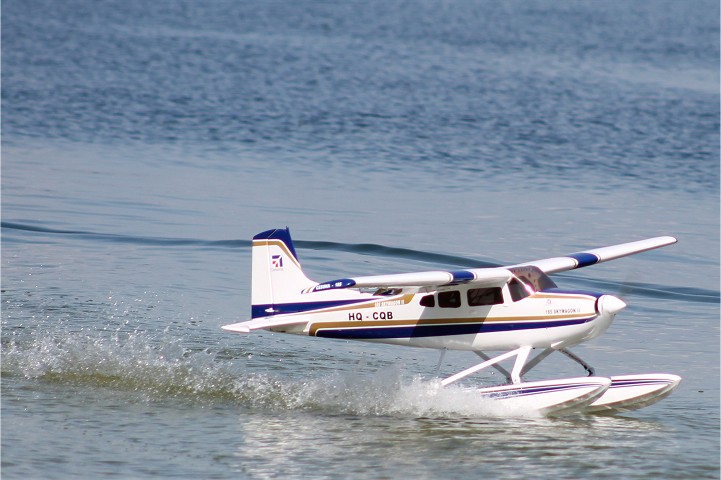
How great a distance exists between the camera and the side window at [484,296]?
13609mm

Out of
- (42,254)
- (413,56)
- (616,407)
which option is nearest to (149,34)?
(413,56)

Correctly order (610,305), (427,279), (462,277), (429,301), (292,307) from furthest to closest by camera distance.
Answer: (292,307), (429,301), (610,305), (462,277), (427,279)

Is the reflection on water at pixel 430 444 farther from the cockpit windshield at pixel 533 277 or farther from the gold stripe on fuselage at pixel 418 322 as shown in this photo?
the cockpit windshield at pixel 533 277

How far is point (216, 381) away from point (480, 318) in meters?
3.61

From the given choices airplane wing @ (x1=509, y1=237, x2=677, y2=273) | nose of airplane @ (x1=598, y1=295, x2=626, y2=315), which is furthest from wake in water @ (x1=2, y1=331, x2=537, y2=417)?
airplane wing @ (x1=509, y1=237, x2=677, y2=273)

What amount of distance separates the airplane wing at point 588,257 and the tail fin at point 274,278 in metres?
2.86

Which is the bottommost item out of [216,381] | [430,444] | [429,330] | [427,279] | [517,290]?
[430,444]

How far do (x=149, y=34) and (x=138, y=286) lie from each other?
4166cm

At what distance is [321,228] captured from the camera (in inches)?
941

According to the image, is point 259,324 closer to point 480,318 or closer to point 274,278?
point 274,278

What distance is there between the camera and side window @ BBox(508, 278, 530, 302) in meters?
13.5

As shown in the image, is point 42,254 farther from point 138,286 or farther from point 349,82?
point 349,82

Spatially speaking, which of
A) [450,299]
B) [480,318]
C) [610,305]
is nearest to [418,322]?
[450,299]

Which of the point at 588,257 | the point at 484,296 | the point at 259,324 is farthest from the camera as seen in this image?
the point at 588,257
